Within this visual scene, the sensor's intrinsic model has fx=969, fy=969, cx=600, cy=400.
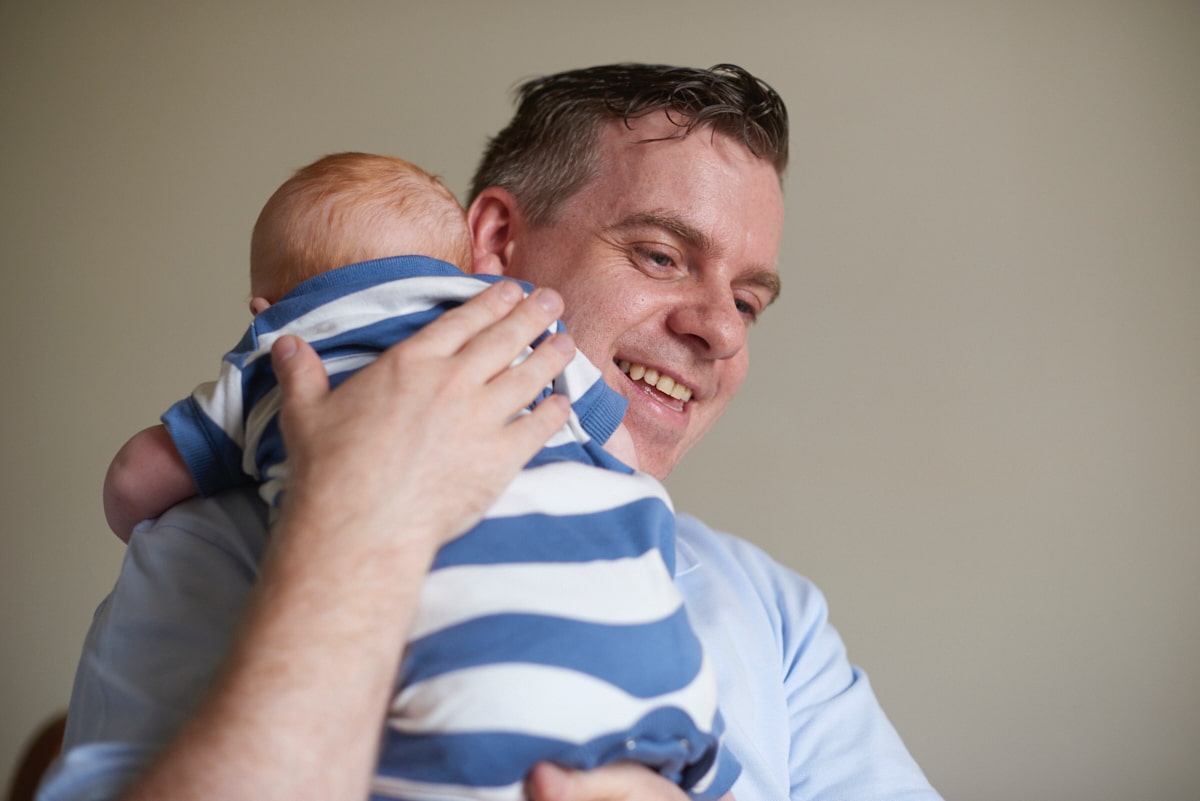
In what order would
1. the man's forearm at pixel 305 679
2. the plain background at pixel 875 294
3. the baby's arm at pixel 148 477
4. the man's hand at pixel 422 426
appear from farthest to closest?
the plain background at pixel 875 294, the baby's arm at pixel 148 477, the man's hand at pixel 422 426, the man's forearm at pixel 305 679

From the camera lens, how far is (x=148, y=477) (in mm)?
986

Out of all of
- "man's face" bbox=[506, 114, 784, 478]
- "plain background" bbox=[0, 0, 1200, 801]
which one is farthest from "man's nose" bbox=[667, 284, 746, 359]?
"plain background" bbox=[0, 0, 1200, 801]

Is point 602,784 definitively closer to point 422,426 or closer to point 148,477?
point 422,426

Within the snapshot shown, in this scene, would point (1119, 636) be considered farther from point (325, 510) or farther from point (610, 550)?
point (325, 510)

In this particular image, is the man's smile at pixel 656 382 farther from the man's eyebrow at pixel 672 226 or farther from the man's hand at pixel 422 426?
the man's hand at pixel 422 426

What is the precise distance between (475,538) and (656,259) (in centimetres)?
87

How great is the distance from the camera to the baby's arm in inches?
38.9

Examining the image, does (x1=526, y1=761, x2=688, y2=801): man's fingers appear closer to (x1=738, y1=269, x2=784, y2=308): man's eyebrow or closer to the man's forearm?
the man's forearm

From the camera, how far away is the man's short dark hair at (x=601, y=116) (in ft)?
5.32

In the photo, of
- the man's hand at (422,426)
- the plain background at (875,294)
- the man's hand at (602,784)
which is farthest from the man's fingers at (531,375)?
the plain background at (875,294)

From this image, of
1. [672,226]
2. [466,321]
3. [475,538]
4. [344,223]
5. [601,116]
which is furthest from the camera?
[601,116]

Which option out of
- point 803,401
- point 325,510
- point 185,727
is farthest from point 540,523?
point 803,401

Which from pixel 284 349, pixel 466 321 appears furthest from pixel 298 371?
pixel 466 321

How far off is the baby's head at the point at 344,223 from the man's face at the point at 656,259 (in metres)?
0.47
